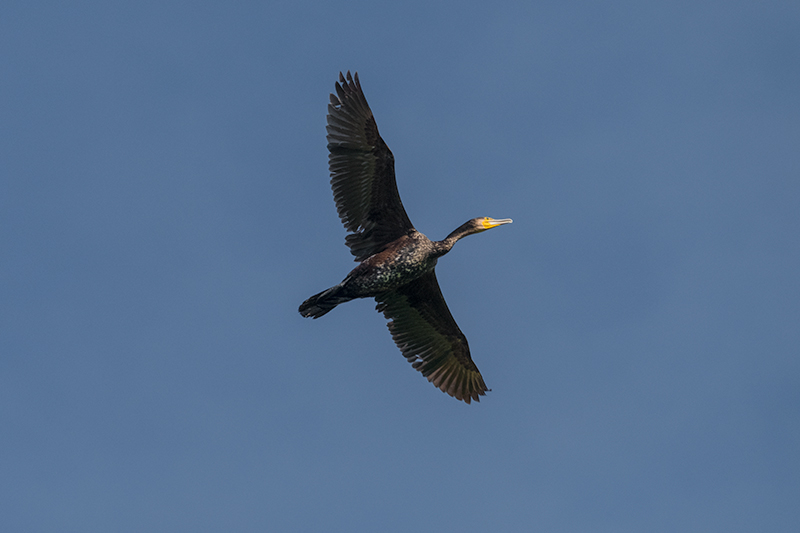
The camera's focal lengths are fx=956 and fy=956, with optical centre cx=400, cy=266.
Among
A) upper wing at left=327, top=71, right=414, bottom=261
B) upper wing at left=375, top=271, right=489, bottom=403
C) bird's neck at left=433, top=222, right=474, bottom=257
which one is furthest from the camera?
upper wing at left=375, top=271, right=489, bottom=403

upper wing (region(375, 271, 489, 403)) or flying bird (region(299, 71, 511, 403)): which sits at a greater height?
flying bird (region(299, 71, 511, 403))

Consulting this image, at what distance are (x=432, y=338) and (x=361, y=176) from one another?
3.92 metres

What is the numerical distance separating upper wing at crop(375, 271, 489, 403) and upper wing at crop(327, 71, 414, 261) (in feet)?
4.88

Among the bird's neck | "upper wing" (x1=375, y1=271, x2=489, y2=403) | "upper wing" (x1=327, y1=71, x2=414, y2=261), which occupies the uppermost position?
"upper wing" (x1=327, y1=71, x2=414, y2=261)

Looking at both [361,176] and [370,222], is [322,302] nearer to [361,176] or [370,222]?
[370,222]

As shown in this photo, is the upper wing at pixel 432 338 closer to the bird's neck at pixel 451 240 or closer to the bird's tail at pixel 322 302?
the bird's neck at pixel 451 240

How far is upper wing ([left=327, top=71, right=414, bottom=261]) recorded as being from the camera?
17281mm

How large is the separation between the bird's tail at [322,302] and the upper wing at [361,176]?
0.89 metres

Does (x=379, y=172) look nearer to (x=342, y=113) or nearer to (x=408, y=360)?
(x=342, y=113)

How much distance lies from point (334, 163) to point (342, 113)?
914 mm

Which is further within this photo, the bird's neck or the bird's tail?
the bird's neck

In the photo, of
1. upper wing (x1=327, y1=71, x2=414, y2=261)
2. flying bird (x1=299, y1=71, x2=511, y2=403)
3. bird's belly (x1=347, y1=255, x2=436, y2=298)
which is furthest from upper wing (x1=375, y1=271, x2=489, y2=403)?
upper wing (x1=327, y1=71, x2=414, y2=261)

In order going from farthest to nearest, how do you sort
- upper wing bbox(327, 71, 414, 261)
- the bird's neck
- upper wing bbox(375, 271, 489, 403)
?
upper wing bbox(375, 271, 489, 403) < the bird's neck < upper wing bbox(327, 71, 414, 261)

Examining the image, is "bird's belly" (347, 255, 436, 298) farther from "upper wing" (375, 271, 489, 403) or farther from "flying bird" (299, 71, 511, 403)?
"upper wing" (375, 271, 489, 403)
